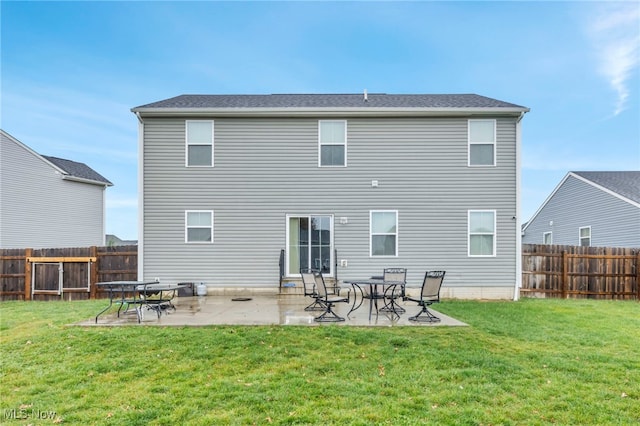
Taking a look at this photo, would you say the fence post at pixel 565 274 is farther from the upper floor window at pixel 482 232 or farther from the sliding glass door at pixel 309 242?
the sliding glass door at pixel 309 242

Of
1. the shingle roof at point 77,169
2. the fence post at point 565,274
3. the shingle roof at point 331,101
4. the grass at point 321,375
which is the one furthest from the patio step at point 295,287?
the shingle roof at point 77,169

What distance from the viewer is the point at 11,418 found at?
133 inches

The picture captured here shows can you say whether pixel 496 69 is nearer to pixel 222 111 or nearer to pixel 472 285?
pixel 472 285

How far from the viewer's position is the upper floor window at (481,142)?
1117cm

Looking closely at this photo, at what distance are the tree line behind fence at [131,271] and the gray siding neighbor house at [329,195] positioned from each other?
1.16 meters

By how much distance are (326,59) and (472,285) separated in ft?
53.3

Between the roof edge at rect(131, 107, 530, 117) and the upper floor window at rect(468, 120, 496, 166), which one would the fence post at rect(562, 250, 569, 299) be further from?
the roof edge at rect(131, 107, 530, 117)

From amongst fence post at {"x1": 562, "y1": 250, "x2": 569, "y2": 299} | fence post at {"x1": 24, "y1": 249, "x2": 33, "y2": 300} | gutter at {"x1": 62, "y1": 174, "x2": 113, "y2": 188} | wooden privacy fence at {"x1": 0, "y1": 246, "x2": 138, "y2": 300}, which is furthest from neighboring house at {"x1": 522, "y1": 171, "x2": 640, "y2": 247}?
gutter at {"x1": 62, "y1": 174, "x2": 113, "y2": 188}

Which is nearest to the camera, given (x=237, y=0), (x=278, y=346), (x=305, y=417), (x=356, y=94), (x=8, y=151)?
(x=305, y=417)

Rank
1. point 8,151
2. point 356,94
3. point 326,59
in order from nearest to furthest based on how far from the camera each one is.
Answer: point 356,94 → point 8,151 → point 326,59

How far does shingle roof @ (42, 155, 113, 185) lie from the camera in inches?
695

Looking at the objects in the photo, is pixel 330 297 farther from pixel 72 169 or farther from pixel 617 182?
pixel 72 169

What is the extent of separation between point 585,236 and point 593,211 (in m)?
1.31

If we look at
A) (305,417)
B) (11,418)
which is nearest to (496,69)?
(305,417)
